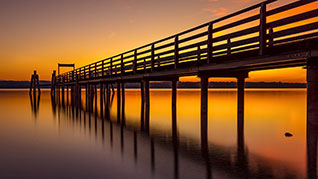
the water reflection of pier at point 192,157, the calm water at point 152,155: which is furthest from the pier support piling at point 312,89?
the calm water at point 152,155

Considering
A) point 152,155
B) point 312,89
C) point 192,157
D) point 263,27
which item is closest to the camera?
point 192,157

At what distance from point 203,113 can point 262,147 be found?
218 inches

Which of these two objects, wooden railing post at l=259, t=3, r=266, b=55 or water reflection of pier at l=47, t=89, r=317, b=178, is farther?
wooden railing post at l=259, t=3, r=266, b=55

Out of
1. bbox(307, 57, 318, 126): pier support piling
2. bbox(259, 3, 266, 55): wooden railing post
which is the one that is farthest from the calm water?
bbox(259, 3, 266, 55): wooden railing post

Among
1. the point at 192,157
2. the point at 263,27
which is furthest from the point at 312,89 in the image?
A: the point at 192,157

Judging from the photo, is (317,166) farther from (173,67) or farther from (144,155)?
(173,67)

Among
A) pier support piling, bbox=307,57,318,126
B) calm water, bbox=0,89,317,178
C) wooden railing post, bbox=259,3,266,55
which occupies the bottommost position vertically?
calm water, bbox=0,89,317,178

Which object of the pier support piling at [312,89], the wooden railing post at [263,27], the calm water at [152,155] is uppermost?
the wooden railing post at [263,27]

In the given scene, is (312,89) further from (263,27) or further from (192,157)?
(192,157)

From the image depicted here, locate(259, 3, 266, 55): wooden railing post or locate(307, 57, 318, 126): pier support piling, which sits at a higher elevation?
locate(259, 3, 266, 55): wooden railing post

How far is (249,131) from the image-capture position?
402 inches

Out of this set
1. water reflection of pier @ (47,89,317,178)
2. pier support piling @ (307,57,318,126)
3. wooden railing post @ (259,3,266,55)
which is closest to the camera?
water reflection of pier @ (47,89,317,178)

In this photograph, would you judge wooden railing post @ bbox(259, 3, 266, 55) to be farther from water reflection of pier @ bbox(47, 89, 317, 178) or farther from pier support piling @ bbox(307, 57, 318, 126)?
water reflection of pier @ bbox(47, 89, 317, 178)

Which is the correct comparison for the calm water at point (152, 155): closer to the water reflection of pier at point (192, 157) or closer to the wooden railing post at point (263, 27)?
the water reflection of pier at point (192, 157)
